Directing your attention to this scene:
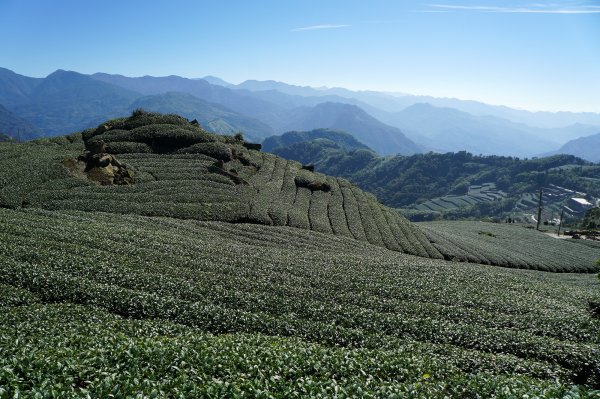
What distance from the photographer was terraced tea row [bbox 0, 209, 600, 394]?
2284cm

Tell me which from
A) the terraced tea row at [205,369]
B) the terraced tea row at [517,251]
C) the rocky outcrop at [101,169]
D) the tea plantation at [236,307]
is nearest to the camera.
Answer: the terraced tea row at [205,369]

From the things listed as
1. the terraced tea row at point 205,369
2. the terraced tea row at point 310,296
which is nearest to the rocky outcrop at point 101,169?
the terraced tea row at point 310,296

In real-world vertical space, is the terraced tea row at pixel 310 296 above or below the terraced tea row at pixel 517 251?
above

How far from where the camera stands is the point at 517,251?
85.4 m

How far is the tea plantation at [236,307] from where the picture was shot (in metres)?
14.1

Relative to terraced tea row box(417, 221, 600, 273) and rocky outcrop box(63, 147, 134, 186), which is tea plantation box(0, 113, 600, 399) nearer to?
rocky outcrop box(63, 147, 134, 186)

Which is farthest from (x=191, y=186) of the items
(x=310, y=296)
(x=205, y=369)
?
(x=205, y=369)

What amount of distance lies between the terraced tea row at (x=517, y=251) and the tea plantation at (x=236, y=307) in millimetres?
3330

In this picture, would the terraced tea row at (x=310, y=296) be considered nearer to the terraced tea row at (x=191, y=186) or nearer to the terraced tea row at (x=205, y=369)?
the terraced tea row at (x=205, y=369)

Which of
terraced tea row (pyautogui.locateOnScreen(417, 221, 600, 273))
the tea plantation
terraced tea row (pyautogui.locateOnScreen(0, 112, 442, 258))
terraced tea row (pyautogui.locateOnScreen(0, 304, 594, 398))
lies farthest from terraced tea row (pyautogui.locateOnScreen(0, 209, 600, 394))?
terraced tea row (pyautogui.locateOnScreen(417, 221, 600, 273))

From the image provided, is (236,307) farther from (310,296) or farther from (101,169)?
A: (101,169)

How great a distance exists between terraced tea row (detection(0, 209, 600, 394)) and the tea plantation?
0.44 feet

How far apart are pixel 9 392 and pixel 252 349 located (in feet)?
28.7

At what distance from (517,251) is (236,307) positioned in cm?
7663
